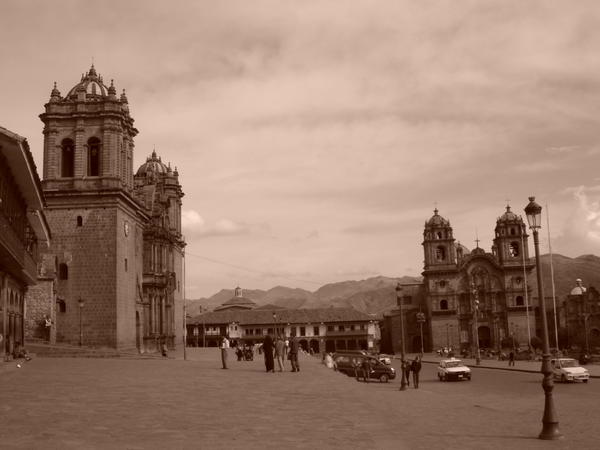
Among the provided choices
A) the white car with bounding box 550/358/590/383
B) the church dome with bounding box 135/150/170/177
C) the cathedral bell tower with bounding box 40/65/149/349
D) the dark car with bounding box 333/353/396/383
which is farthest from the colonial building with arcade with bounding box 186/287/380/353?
the white car with bounding box 550/358/590/383

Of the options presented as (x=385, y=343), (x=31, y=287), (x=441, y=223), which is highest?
(x=441, y=223)

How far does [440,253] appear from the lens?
86250 mm

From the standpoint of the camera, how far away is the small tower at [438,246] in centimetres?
8525

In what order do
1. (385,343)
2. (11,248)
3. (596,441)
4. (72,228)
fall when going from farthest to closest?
(385,343), (72,228), (11,248), (596,441)

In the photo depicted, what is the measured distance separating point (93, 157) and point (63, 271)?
7137mm

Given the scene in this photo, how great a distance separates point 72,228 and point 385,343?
6591 cm

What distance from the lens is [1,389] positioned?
15414 millimetres

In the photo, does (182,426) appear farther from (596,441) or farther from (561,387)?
(561,387)

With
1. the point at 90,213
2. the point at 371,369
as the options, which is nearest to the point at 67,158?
the point at 90,213

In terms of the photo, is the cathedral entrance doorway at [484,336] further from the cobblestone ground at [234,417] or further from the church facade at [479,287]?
the cobblestone ground at [234,417]

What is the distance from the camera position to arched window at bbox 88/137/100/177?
41219 millimetres

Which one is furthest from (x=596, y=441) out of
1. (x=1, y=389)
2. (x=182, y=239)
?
(x=182, y=239)

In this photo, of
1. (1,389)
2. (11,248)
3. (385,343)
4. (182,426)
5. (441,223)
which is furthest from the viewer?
(385,343)

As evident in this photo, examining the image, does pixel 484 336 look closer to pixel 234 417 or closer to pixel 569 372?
pixel 569 372
